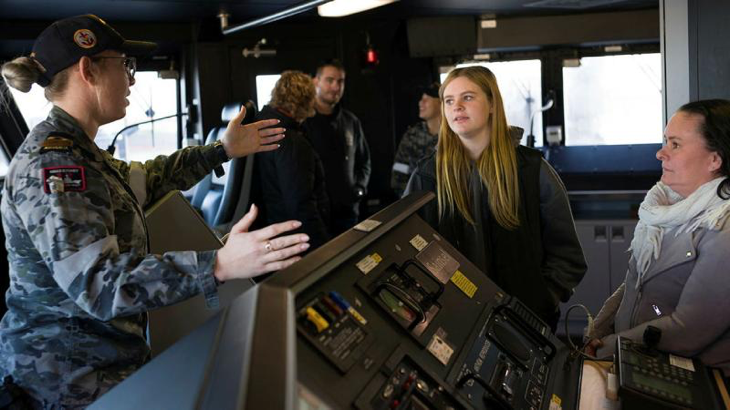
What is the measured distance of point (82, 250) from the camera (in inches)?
56.8

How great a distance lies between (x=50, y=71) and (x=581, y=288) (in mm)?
3668

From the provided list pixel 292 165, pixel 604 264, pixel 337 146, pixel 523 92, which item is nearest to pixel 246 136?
pixel 292 165

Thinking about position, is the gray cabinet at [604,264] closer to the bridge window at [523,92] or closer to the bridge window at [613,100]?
the bridge window at [613,100]

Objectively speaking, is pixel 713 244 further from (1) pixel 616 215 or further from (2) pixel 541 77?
(2) pixel 541 77

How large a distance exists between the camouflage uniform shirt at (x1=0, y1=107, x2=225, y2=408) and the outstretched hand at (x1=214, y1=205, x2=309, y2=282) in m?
0.04

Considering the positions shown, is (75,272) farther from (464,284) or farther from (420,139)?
(420,139)

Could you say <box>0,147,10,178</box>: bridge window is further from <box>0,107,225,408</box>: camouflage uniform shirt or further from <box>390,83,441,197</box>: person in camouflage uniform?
<box>0,107,225,408</box>: camouflage uniform shirt

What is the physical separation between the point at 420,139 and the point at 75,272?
12.1 ft

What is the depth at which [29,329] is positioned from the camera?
5.26ft

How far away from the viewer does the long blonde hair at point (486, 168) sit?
93.4 inches

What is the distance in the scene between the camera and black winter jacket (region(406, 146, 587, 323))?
2365mm

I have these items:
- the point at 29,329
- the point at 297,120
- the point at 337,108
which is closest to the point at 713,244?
the point at 29,329

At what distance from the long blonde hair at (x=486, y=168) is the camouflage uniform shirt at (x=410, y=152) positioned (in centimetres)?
237

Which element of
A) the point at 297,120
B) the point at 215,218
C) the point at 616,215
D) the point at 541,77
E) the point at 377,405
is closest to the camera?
the point at 377,405
